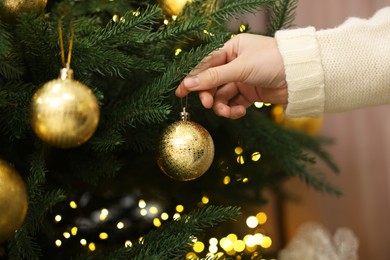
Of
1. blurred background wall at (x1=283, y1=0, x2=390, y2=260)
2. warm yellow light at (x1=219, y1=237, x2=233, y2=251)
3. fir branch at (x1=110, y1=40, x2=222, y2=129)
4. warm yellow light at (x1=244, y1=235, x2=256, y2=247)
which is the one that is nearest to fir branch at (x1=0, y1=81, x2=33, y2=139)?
fir branch at (x1=110, y1=40, x2=222, y2=129)

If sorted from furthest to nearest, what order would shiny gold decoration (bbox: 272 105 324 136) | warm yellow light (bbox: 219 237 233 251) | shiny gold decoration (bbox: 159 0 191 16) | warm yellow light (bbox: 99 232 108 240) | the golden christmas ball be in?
shiny gold decoration (bbox: 272 105 324 136), warm yellow light (bbox: 219 237 233 251), warm yellow light (bbox: 99 232 108 240), shiny gold decoration (bbox: 159 0 191 16), the golden christmas ball

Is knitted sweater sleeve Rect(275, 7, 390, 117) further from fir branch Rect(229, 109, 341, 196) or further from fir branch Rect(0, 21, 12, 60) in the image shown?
fir branch Rect(0, 21, 12, 60)

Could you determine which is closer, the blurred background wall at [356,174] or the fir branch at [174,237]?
the fir branch at [174,237]

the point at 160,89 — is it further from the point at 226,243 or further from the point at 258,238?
the point at 258,238

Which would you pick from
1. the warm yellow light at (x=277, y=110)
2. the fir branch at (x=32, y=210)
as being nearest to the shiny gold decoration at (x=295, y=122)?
the warm yellow light at (x=277, y=110)

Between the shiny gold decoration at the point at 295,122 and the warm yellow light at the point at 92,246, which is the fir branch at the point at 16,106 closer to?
the warm yellow light at the point at 92,246

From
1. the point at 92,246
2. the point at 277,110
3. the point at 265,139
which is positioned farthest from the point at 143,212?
the point at 277,110

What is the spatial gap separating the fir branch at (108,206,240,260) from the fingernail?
0.50ft

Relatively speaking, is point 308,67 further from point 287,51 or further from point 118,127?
point 118,127

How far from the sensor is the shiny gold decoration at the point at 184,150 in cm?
61

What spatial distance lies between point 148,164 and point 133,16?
0.37 metres

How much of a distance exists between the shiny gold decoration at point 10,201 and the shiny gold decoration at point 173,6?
31 centimetres

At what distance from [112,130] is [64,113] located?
0.15 meters

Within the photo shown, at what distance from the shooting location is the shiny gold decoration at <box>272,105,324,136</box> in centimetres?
121
